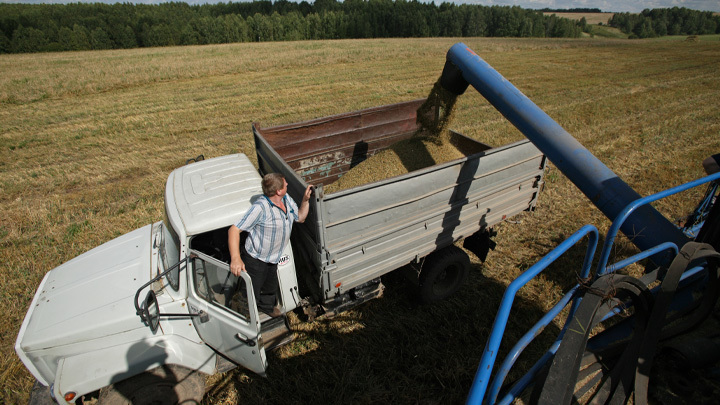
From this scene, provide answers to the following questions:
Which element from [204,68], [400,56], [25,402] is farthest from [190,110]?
[400,56]

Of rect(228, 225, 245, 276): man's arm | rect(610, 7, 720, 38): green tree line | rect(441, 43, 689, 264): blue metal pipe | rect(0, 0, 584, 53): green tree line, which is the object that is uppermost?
rect(610, 7, 720, 38): green tree line

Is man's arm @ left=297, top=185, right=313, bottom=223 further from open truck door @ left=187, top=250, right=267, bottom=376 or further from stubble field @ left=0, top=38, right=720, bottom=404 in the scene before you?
stubble field @ left=0, top=38, right=720, bottom=404

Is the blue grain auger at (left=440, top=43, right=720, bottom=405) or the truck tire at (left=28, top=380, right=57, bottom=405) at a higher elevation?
the blue grain auger at (left=440, top=43, right=720, bottom=405)

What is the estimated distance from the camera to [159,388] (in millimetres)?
2885

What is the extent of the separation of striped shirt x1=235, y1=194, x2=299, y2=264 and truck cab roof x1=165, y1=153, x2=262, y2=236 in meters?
0.12

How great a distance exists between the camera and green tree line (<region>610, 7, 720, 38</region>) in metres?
64.4

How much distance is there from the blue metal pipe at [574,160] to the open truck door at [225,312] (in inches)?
112

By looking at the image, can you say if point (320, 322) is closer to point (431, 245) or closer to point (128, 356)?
point (431, 245)

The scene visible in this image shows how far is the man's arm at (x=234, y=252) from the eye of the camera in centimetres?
276

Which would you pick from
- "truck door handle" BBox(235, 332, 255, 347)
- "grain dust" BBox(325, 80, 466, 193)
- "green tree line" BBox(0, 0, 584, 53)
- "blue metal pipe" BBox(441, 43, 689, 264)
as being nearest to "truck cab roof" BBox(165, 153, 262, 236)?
"truck door handle" BBox(235, 332, 255, 347)

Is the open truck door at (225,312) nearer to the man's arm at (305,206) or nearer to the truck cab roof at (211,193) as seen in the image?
the truck cab roof at (211,193)

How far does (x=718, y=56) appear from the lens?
23.9m

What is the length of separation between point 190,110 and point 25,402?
1127 cm

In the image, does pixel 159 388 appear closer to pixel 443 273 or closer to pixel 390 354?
pixel 390 354
